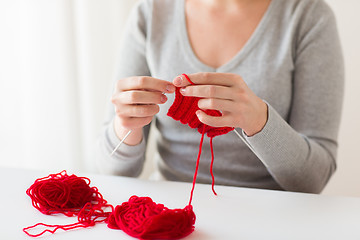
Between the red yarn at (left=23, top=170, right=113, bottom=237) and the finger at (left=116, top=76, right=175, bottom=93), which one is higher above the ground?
the finger at (left=116, top=76, right=175, bottom=93)

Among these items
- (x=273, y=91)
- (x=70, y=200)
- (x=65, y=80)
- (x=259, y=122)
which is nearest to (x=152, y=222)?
(x=70, y=200)

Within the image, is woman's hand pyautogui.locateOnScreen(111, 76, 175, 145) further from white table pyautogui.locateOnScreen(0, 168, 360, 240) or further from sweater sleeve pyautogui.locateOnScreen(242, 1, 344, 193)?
sweater sleeve pyautogui.locateOnScreen(242, 1, 344, 193)

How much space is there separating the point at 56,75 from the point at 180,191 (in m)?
0.81

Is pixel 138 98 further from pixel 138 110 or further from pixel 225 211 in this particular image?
pixel 225 211

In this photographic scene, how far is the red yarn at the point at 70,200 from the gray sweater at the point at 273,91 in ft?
0.76

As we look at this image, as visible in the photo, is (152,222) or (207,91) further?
(207,91)

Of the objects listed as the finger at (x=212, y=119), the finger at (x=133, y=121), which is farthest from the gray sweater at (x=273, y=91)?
the finger at (x=212, y=119)

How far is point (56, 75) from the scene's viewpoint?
1462 mm

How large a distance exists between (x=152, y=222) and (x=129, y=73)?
62 cm

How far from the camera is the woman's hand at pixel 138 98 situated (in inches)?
32.1

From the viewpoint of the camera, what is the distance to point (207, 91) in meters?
0.76

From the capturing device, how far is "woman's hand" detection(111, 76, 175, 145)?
0.82 m

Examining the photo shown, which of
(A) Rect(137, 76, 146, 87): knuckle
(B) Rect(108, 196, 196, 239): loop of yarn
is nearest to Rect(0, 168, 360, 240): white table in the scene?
(B) Rect(108, 196, 196, 239): loop of yarn

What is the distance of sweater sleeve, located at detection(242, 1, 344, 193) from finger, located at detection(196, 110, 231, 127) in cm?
22
